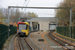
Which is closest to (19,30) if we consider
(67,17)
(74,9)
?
(74,9)

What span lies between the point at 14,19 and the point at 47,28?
15.8m

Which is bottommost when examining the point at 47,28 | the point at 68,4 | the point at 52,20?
the point at 47,28

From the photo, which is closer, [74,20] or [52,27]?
[74,20]

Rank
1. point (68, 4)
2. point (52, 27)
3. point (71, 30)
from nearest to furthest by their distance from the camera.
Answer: point (71, 30), point (68, 4), point (52, 27)

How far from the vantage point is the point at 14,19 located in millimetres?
57750

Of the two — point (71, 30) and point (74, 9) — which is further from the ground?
point (74, 9)

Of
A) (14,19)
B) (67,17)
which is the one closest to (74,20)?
(67,17)

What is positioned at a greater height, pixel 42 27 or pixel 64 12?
pixel 64 12

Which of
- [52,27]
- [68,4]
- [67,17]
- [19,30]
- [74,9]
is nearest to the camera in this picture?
[19,30]

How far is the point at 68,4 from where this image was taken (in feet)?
107

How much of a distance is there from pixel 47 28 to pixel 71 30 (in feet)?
110

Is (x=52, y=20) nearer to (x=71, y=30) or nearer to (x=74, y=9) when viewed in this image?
(x=74, y=9)

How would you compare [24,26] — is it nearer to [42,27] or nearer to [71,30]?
[71,30]

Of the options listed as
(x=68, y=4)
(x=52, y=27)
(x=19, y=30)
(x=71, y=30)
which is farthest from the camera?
(x=52, y=27)
